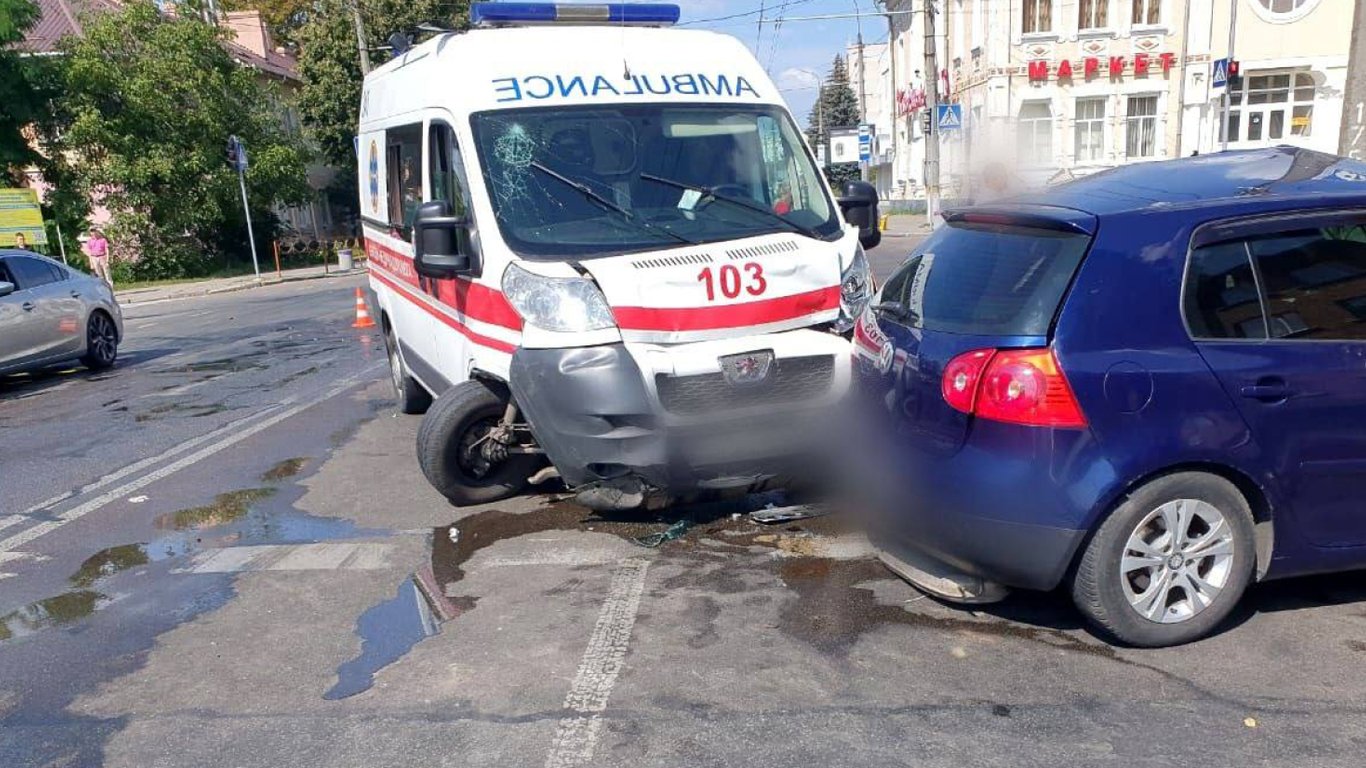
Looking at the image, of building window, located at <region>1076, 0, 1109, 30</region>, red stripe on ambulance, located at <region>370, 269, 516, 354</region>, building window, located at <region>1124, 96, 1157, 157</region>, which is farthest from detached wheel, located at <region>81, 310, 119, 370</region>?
building window, located at <region>1124, 96, 1157, 157</region>

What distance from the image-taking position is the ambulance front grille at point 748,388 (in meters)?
4.95

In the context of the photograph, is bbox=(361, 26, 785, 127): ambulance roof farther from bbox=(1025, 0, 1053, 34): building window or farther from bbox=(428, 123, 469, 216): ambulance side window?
bbox=(1025, 0, 1053, 34): building window

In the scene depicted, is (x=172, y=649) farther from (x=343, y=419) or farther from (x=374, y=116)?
(x=374, y=116)

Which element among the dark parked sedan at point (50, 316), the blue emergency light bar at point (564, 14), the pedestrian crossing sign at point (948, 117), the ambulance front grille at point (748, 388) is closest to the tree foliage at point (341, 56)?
the pedestrian crossing sign at point (948, 117)

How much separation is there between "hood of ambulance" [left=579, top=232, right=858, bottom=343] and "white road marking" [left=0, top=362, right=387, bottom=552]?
12.7 ft

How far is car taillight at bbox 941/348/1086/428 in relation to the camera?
3.68m

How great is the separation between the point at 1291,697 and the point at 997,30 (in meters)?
34.7

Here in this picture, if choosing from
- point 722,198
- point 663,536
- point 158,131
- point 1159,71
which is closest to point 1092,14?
point 1159,71

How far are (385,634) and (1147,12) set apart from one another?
121 feet

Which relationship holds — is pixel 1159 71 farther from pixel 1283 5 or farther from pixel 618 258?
pixel 618 258

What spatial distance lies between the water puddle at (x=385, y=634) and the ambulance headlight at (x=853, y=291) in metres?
2.53

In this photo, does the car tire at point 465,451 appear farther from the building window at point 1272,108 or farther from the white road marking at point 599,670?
the building window at point 1272,108

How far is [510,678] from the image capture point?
390 cm

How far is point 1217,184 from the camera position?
4152 mm
